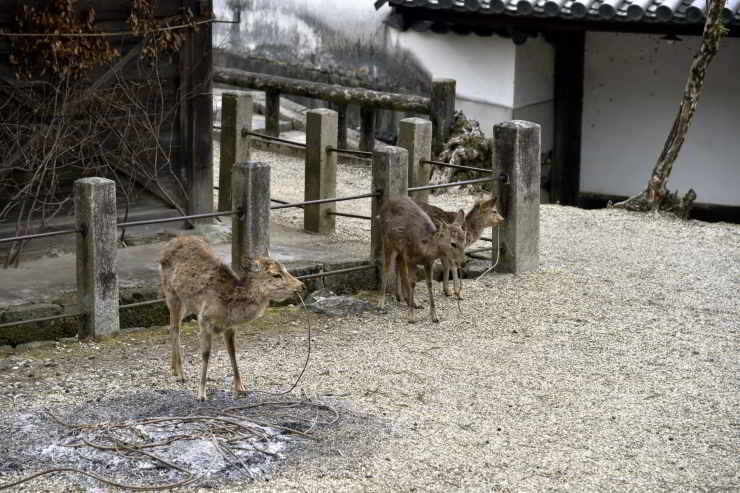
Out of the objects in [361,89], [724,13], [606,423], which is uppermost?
[724,13]

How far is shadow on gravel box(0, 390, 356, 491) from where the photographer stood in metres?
6.05

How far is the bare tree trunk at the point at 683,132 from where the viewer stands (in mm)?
12859

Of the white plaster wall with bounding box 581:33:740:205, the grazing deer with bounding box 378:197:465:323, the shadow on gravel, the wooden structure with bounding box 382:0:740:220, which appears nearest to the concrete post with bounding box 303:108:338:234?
the grazing deer with bounding box 378:197:465:323

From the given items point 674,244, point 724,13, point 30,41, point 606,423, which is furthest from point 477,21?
point 606,423

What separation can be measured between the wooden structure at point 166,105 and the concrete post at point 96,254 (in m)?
1.97

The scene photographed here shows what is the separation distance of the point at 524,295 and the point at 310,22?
28.4ft

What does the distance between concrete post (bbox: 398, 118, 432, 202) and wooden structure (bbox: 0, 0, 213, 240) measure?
1.86 meters

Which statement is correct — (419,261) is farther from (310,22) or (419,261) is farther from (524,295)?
(310,22)

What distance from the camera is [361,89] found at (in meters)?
15.7

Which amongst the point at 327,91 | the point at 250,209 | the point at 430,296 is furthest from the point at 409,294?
the point at 327,91

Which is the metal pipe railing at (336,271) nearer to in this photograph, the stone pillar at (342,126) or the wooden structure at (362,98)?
the wooden structure at (362,98)

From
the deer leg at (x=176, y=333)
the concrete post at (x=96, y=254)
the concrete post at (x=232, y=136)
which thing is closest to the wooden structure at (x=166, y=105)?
the concrete post at (x=232, y=136)

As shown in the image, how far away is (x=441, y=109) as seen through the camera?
14.9 meters

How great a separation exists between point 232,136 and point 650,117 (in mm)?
6044
